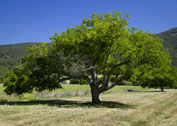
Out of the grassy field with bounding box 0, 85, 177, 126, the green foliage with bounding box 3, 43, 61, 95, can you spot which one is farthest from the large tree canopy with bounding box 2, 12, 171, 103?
the grassy field with bounding box 0, 85, 177, 126

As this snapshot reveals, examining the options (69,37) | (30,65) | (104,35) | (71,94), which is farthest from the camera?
(71,94)

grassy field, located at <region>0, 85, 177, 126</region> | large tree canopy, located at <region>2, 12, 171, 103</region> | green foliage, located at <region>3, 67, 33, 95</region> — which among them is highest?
large tree canopy, located at <region>2, 12, 171, 103</region>

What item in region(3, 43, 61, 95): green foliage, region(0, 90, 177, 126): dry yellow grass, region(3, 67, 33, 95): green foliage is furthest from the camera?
region(3, 43, 61, 95): green foliage

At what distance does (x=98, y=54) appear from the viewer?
1859 cm

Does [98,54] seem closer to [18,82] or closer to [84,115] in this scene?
[84,115]

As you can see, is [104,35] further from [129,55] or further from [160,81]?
[160,81]

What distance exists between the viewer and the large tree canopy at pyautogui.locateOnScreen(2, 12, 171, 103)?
1791 cm

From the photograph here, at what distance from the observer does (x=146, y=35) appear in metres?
19.7

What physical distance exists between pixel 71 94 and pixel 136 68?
2376cm

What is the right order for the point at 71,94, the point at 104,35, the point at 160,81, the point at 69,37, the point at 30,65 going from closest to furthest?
the point at 104,35 → the point at 69,37 → the point at 30,65 → the point at 71,94 → the point at 160,81

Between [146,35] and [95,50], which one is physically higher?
[146,35]

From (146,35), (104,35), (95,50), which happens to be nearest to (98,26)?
(104,35)

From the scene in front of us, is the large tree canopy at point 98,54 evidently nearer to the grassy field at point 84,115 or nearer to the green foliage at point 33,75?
the green foliage at point 33,75

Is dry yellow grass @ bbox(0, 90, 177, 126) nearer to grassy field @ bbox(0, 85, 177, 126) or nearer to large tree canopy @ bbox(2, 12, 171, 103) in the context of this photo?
grassy field @ bbox(0, 85, 177, 126)
